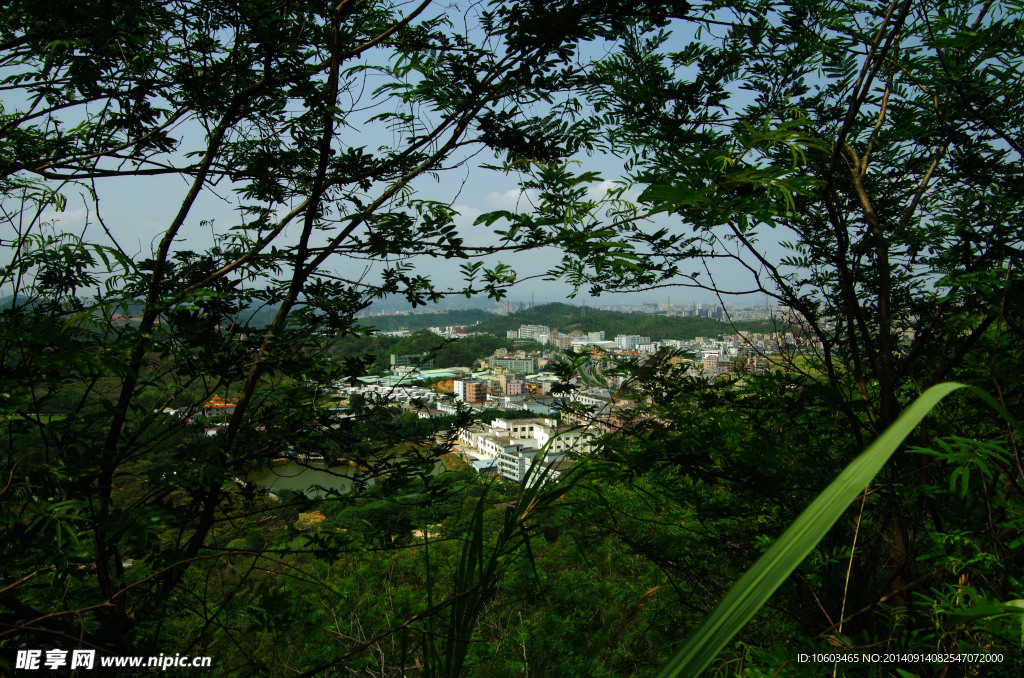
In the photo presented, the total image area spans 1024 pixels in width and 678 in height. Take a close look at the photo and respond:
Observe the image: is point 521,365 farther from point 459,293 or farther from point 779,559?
point 779,559

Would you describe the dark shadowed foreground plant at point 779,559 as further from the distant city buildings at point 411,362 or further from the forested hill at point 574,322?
the forested hill at point 574,322

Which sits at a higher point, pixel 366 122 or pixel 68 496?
pixel 366 122

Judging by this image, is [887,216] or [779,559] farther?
[887,216]

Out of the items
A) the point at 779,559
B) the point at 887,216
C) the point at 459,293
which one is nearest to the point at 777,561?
the point at 779,559

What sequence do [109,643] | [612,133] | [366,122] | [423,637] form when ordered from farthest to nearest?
[612,133] < [366,122] < [109,643] < [423,637]

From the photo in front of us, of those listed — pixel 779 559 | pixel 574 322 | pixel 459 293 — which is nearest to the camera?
pixel 779 559

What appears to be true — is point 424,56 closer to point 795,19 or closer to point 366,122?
point 366,122

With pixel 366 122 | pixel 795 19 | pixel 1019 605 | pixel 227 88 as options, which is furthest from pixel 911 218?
pixel 227 88
